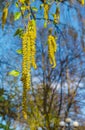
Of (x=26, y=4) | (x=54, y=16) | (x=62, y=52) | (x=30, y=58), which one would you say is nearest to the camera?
(x=30, y=58)

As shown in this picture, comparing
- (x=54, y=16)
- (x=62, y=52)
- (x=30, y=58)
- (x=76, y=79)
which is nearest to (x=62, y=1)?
(x=54, y=16)

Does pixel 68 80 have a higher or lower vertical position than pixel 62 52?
lower

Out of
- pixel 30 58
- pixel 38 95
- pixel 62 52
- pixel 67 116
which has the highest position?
pixel 30 58

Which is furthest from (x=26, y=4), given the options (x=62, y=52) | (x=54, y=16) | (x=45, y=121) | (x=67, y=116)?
(x=67, y=116)

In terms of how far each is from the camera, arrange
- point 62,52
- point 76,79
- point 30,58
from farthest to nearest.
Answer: point 76,79 < point 62,52 < point 30,58

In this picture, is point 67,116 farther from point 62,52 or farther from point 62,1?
point 62,1

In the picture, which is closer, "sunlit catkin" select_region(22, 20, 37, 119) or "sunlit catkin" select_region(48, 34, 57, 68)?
"sunlit catkin" select_region(22, 20, 37, 119)

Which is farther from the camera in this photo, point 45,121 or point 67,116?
point 67,116

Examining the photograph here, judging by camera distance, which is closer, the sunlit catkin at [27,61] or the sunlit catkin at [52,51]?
the sunlit catkin at [27,61]

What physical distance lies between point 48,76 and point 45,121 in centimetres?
237

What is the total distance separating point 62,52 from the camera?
15.0 m

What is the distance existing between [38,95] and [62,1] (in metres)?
13.3

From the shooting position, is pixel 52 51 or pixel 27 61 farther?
pixel 52 51

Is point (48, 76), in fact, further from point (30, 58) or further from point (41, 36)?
point (30, 58)
